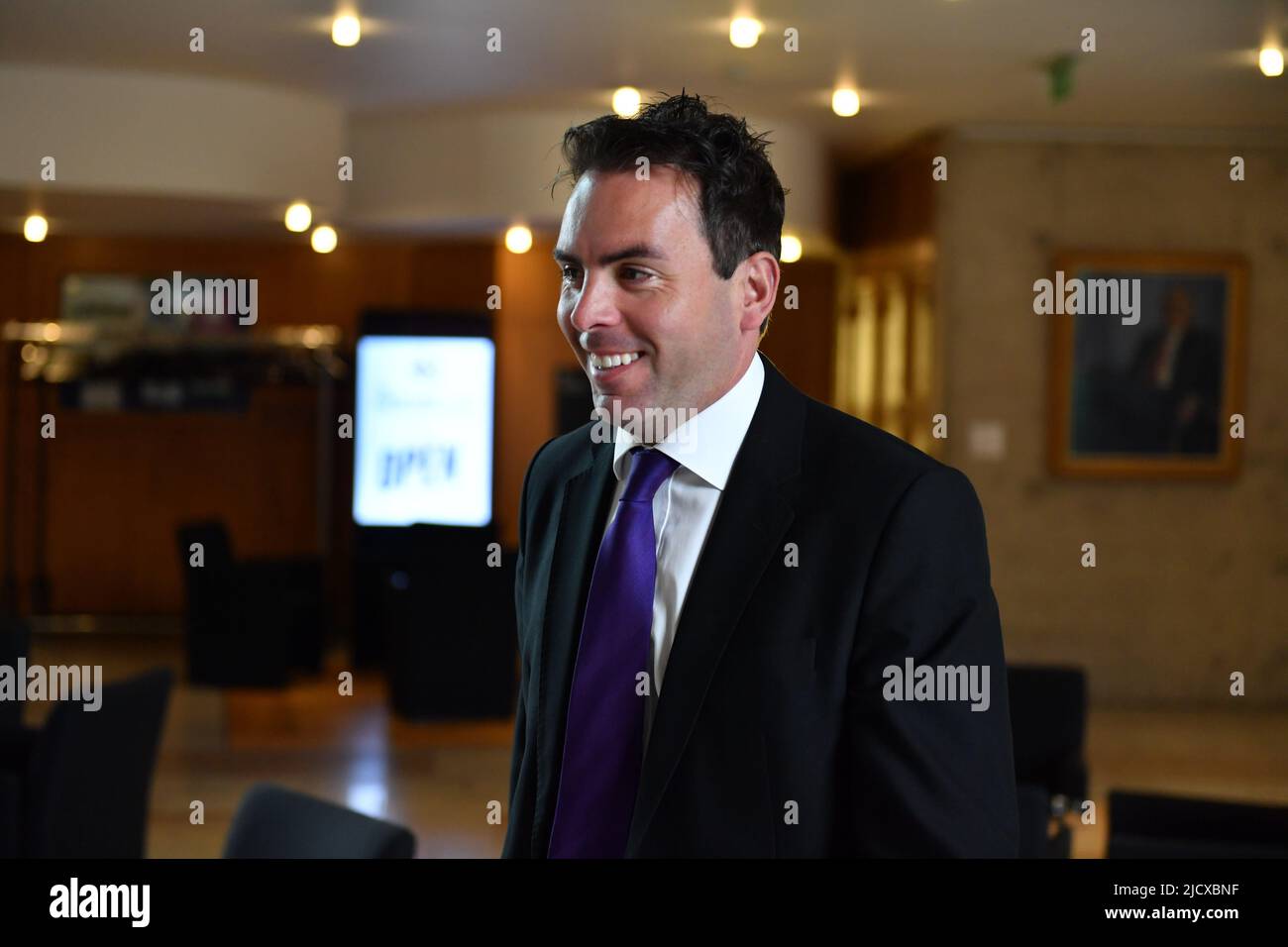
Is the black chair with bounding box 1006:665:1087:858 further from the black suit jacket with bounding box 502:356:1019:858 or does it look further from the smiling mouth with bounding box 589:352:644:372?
the smiling mouth with bounding box 589:352:644:372

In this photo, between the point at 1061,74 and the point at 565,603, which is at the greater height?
the point at 1061,74

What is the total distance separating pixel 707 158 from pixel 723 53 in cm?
470

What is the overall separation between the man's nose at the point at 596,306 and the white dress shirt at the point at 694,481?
151mm

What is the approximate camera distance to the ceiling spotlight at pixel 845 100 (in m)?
6.32

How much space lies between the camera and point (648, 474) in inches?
53.8

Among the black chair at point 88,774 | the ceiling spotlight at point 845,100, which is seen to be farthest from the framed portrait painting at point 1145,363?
the black chair at point 88,774

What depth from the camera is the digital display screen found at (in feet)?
27.5

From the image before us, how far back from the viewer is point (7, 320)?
942 centimetres

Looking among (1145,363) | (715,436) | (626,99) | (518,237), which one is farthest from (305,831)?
(1145,363)

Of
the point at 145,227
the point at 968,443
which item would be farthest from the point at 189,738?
the point at 968,443

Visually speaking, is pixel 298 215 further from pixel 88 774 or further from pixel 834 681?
pixel 834 681
